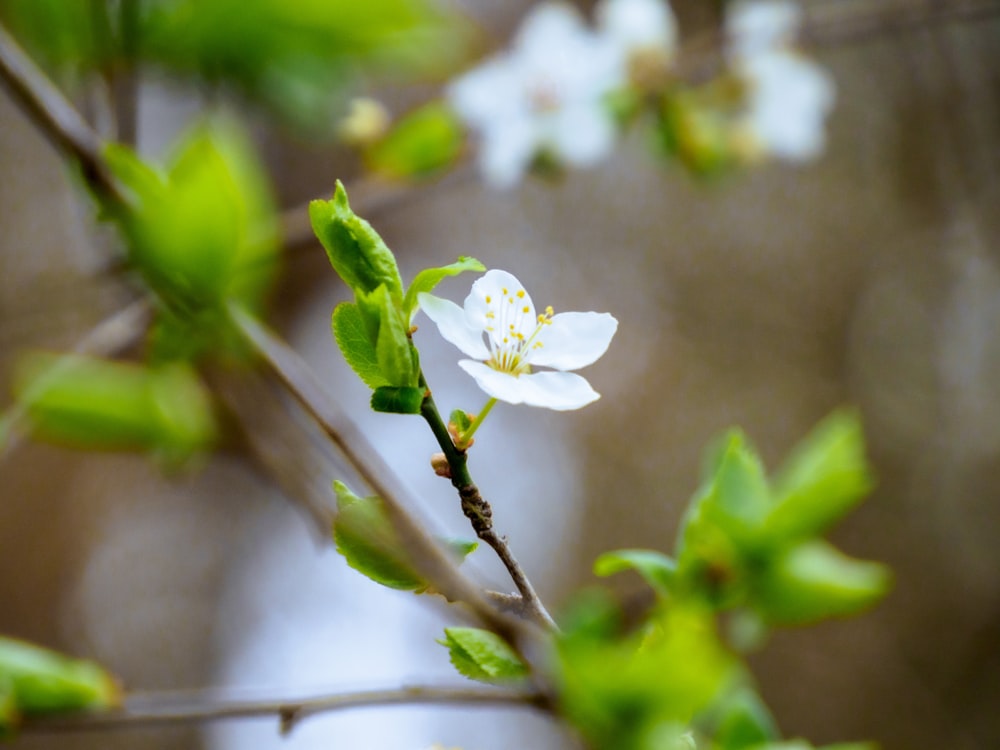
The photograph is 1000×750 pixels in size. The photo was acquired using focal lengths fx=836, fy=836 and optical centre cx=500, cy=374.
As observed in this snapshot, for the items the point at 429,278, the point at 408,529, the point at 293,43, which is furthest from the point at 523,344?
the point at 293,43

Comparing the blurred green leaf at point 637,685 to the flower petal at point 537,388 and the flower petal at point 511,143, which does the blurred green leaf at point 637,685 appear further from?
the flower petal at point 511,143

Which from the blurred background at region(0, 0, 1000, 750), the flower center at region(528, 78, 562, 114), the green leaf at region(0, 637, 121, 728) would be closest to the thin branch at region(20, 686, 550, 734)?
the green leaf at region(0, 637, 121, 728)

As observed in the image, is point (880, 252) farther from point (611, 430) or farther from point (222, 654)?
point (222, 654)

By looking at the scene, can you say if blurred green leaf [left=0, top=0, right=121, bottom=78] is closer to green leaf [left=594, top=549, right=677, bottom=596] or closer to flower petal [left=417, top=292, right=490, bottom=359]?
flower petal [left=417, top=292, right=490, bottom=359]

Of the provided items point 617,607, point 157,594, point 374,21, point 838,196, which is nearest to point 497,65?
point 374,21

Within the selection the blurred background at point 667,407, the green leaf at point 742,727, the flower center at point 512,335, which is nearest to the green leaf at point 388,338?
the flower center at point 512,335

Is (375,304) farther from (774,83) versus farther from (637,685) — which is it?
(774,83)
